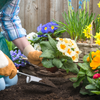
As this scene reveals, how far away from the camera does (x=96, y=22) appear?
200 cm

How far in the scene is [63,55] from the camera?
123 centimetres

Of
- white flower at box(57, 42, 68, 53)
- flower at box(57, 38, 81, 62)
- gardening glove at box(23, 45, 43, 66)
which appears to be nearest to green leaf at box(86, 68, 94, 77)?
flower at box(57, 38, 81, 62)

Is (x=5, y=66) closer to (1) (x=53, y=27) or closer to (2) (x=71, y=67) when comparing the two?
(2) (x=71, y=67)

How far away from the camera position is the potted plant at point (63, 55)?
3.81 ft

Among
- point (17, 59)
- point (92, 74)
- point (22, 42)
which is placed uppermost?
point (22, 42)

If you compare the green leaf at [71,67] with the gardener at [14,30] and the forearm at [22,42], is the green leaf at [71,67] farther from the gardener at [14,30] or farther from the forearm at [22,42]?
the forearm at [22,42]

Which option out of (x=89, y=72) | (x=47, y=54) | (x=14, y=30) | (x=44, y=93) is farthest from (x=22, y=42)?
(x=89, y=72)

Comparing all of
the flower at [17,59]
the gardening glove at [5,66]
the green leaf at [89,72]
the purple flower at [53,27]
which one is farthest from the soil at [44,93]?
the purple flower at [53,27]

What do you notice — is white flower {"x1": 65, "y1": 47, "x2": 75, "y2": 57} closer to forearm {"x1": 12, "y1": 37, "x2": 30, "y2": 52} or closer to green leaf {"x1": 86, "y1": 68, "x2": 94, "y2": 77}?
green leaf {"x1": 86, "y1": 68, "x2": 94, "y2": 77}

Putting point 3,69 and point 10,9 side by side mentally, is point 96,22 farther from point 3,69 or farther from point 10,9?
point 3,69

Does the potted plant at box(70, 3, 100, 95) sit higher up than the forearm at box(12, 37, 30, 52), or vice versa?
the forearm at box(12, 37, 30, 52)

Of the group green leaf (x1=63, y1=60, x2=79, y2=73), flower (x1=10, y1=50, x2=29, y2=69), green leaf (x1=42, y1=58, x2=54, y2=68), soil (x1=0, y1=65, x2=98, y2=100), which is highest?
green leaf (x1=42, y1=58, x2=54, y2=68)

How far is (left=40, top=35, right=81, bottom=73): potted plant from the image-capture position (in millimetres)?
1160

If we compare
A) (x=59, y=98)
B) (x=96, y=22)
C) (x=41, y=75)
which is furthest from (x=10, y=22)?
(x=96, y=22)
